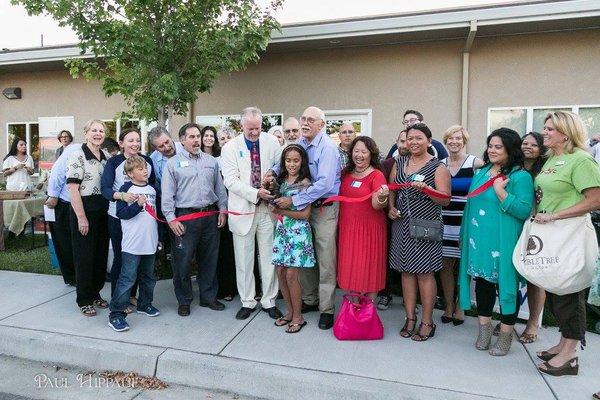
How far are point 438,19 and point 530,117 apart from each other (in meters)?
2.31

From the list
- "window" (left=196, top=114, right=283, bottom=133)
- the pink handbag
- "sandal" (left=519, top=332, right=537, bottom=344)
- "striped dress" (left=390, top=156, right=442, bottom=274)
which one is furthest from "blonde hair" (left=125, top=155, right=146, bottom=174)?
"window" (left=196, top=114, right=283, bottom=133)

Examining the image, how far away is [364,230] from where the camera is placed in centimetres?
378

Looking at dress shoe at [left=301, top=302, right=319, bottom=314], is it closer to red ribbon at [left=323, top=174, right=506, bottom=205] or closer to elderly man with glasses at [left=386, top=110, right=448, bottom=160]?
red ribbon at [left=323, top=174, right=506, bottom=205]

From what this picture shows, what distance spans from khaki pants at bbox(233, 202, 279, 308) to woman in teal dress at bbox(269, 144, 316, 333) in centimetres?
25

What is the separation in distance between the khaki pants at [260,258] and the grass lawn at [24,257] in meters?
3.31

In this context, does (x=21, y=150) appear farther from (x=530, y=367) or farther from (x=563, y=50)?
(x=563, y=50)

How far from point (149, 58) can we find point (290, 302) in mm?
4545

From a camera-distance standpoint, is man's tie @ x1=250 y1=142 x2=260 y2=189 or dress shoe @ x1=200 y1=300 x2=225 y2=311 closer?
man's tie @ x1=250 y1=142 x2=260 y2=189

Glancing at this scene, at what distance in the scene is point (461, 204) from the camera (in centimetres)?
405

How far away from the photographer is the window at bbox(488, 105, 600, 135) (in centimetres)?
694

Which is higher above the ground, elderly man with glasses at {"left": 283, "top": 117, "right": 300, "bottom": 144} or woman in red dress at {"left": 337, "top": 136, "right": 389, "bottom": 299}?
elderly man with glasses at {"left": 283, "top": 117, "right": 300, "bottom": 144}

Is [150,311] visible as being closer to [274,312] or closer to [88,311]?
[88,311]

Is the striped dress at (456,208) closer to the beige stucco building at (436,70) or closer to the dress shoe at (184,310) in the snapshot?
the dress shoe at (184,310)

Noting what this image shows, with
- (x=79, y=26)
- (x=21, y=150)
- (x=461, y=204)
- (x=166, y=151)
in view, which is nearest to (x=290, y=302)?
(x=461, y=204)
